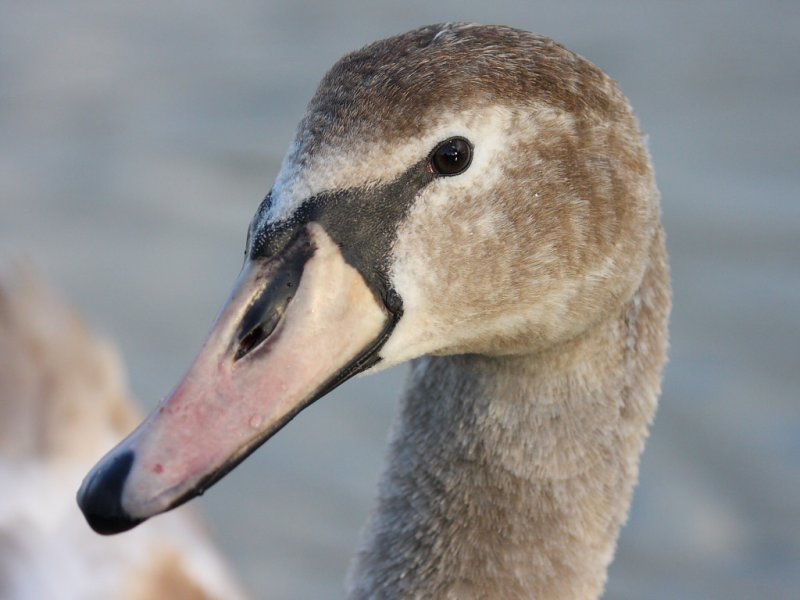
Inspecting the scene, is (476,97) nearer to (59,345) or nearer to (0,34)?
(59,345)

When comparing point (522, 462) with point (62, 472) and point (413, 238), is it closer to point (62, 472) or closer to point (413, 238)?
point (413, 238)

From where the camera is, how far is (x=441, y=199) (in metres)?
2.61

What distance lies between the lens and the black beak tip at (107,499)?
2355 millimetres

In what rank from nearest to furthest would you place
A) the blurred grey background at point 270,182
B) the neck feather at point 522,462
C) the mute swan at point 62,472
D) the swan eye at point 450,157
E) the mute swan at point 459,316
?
1. the mute swan at point 459,316
2. the swan eye at point 450,157
3. the neck feather at point 522,462
4. the mute swan at point 62,472
5. the blurred grey background at point 270,182

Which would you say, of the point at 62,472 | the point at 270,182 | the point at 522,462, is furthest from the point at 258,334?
the point at 270,182

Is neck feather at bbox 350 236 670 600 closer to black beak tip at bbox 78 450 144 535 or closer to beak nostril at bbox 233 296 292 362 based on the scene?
beak nostril at bbox 233 296 292 362

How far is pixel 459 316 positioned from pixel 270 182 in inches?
153

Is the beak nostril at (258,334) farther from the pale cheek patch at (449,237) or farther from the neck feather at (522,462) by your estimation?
the neck feather at (522,462)

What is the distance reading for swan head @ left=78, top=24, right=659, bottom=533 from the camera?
8.01 ft

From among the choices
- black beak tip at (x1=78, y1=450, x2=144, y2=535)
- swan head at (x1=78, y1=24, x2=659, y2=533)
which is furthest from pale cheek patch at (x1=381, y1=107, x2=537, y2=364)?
black beak tip at (x1=78, y1=450, x2=144, y2=535)

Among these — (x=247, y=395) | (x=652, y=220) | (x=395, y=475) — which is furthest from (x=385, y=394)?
(x=247, y=395)

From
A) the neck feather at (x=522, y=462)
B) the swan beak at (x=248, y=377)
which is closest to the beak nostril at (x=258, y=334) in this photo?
the swan beak at (x=248, y=377)

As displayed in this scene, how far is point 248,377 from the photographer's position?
2.46 m

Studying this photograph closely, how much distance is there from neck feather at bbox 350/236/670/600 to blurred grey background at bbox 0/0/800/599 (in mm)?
2144
